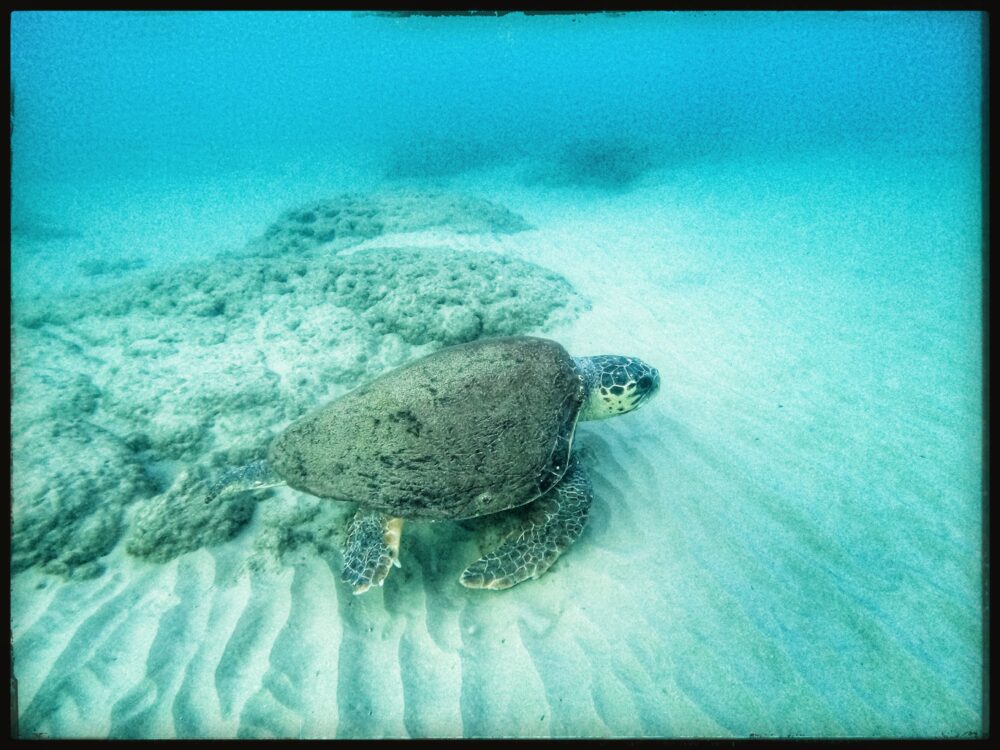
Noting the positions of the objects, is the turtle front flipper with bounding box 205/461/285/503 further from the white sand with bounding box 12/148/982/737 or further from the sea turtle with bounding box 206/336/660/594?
the white sand with bounding box 12/148/982/737

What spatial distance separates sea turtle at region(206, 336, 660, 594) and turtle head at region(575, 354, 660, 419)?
0.33 meters

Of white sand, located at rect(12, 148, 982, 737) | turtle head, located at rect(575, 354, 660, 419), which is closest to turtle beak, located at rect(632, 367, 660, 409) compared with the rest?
turtle head, located at rect(575, 354, 660, 419)

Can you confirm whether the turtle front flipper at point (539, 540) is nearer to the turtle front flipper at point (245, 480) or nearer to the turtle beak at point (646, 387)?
the turtle beak at point (646, 387)

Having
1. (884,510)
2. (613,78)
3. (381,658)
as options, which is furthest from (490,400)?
(613,78)

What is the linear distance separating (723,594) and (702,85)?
70.1 m

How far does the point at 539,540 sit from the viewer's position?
2555 mm

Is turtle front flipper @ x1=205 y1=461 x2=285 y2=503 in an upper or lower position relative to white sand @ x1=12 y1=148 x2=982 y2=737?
upper

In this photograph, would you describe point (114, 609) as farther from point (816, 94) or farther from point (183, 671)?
point (816, 94)

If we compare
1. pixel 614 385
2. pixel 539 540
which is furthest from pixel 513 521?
pixel 614 385

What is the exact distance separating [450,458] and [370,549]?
688 millimetres

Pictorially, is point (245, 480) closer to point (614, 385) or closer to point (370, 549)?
point (370, 549)

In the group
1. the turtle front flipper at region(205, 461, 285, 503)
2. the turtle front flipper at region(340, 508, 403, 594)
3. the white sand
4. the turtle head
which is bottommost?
the white sand

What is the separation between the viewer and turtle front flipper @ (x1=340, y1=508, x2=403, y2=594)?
2.27m

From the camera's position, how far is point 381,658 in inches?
85.0
